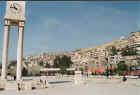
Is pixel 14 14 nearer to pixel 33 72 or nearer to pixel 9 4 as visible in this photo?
pixel 9 4

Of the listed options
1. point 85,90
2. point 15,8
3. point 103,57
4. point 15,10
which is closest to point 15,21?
point 15,10

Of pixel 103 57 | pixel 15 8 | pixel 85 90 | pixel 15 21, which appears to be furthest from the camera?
pixel 103 57

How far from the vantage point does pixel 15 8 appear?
1748 centimetres

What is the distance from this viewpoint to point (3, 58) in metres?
16.9

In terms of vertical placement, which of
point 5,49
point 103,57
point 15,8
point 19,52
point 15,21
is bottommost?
point 19,52

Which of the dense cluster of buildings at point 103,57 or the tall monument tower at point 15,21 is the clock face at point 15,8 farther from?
the dense cluster of buildings at point 103,57

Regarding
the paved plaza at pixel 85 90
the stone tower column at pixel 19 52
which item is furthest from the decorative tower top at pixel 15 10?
the paved plaza at pixel 85 90

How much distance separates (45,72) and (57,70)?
527 centimetres

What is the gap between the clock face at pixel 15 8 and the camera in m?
17.4

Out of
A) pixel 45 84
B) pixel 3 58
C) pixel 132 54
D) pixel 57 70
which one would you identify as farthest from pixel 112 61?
pixel 132 54

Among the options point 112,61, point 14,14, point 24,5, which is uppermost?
point 24,5

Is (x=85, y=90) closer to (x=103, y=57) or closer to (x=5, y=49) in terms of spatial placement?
(x=5, y=49)

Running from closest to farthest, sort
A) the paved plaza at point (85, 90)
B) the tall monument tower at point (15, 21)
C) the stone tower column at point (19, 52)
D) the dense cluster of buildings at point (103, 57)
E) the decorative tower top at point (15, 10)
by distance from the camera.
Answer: the paved plaza at point (85, 90) < the stone tower column at point (19, 52) < the tall monument tower at point (15, 21) < the decorative tower top at point (15, 10) < the dense cluster of buildings at point (103, 57)

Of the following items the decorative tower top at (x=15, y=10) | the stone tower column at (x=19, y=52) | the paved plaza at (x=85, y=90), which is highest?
the decorative tower top at (x=15, y=10)
